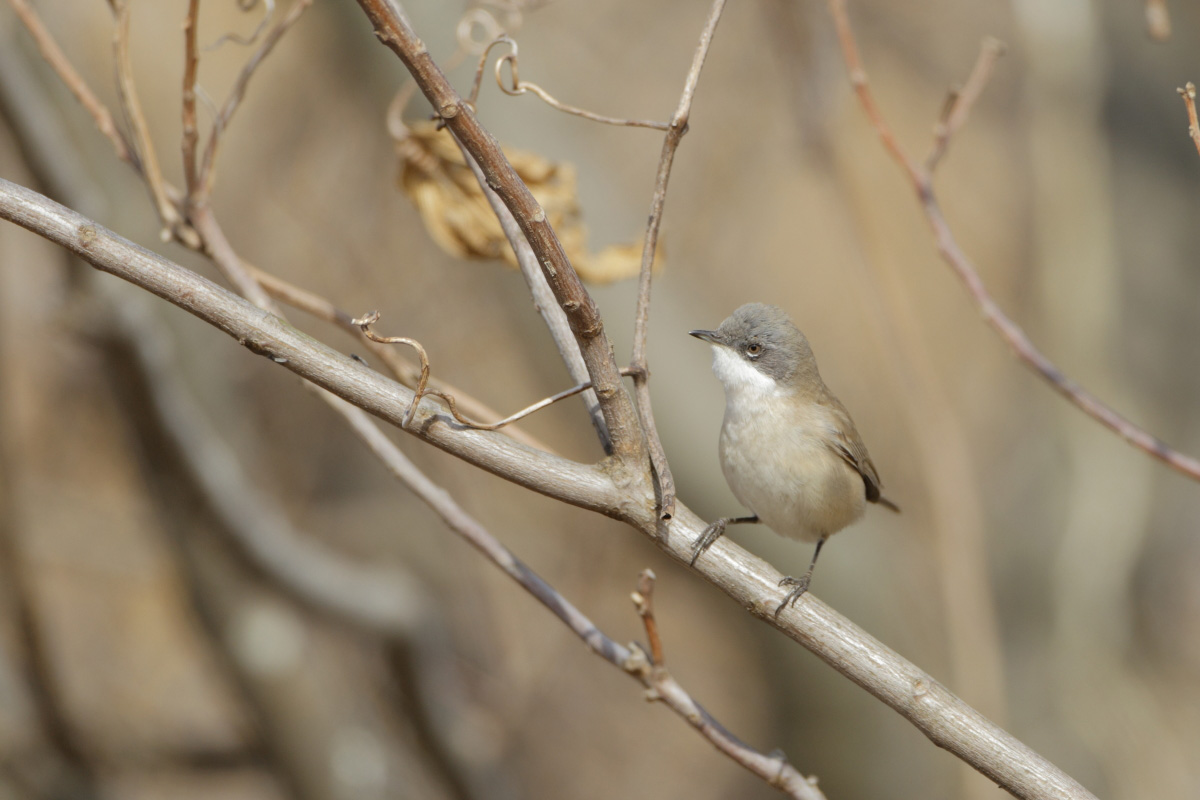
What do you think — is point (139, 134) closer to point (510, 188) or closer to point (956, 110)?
point (510, 188)

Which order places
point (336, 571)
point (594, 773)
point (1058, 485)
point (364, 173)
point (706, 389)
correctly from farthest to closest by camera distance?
point (594, 773), point (364, 173), point (1058, 485), point (706, 389), point (336, 571)

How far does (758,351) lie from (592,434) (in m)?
4.84

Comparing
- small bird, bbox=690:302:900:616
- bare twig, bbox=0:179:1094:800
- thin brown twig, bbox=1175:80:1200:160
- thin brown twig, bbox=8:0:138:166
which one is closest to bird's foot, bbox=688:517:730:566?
bare twig, bbox=0:179:1094:800

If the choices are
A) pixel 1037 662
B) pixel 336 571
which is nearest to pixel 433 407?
pixel 336 571

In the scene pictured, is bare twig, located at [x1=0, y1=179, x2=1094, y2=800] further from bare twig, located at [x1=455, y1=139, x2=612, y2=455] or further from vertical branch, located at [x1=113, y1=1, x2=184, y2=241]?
vertical branch, located at [x1=113, y1=1, x2=184, y2=241]

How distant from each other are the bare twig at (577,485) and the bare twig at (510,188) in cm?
18

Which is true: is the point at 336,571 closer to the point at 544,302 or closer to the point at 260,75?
the point at 544,302

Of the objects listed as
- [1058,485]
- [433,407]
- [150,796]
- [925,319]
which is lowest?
[150,796]

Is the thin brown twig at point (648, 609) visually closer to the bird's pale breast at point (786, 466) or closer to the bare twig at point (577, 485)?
the bare twig at point (577, 485)

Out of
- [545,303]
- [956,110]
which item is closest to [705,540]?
[545,303]

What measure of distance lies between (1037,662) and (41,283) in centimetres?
700

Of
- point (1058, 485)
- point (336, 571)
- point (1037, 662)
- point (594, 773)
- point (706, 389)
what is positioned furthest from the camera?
point (594, 773)

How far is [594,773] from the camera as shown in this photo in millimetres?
8062

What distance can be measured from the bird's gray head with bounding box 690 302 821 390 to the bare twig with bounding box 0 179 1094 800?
3.95 feet
